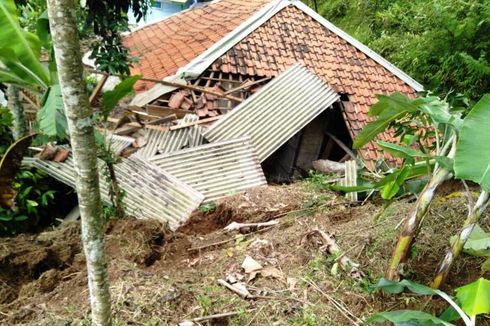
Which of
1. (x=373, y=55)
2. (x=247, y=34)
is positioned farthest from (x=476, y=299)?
(x=373, y=55)

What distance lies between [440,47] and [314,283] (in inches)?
289

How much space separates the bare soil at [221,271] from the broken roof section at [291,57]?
4035mm

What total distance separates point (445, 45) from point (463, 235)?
7185 mm

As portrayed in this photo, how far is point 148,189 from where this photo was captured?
16.5 ft

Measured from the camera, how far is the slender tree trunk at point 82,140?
1.51m

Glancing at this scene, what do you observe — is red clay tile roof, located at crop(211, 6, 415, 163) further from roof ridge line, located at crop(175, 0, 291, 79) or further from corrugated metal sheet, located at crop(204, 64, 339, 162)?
corrugated metal sheet, located at crop(204, 64, 339, 162)

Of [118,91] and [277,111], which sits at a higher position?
[118,91]

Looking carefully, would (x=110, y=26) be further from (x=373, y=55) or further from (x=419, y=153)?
(x=373, y=55)

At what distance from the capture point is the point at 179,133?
6270 millimetres

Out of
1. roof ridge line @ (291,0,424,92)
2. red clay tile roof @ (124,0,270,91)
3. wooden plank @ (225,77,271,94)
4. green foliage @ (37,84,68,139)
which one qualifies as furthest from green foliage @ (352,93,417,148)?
roof ridge line @ (291,0,424,92)

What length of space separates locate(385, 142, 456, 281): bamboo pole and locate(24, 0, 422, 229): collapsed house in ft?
9.21

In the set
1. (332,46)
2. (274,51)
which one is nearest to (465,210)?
(274,51)

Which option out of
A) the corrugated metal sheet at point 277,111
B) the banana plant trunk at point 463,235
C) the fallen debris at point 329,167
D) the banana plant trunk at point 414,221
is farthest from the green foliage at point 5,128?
the banana plant trunk at point 463,235

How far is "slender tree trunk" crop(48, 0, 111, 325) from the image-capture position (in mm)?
1510
